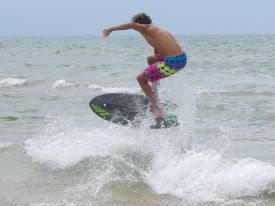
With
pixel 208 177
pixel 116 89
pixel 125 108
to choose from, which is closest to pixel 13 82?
pixel 116 89

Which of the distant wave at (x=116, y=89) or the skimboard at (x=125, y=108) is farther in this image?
the distant wave at (x=116, y=89)

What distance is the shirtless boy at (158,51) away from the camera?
7.12 m

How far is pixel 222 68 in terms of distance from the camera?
82.8ft

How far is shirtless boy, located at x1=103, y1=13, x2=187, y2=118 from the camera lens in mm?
7117

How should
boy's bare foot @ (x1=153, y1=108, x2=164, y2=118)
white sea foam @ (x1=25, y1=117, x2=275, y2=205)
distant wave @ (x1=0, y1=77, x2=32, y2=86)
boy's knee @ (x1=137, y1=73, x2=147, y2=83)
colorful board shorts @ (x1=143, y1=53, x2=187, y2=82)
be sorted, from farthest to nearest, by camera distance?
distant wave @ (x1=0, y1=77, x2=32, y2=86) → boy's bare foot @ (x1=153, y1=108, x2=164, y2=118) → boy's knee @ (x1=137, y1=73, x2=147, y2=83) → colorful board shorts @ (x1=143, y1=53, x2=187, y2=82) → white sea foam @ (x1=25, y1=117, x2=275, y2=205)

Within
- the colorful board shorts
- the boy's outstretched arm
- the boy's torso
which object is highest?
the boy's outstretched arm

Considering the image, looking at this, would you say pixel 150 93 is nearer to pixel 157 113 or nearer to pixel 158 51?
pixel 157 113

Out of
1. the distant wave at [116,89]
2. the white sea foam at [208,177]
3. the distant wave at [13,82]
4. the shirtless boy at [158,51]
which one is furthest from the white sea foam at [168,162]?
the distant wave at [13,82]

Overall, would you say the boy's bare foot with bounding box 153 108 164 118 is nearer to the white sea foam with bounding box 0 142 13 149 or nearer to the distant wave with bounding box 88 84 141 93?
the white sea foam with bounding box 0 142 13 149

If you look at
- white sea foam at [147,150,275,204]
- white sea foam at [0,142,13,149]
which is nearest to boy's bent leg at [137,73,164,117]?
white sea foam at [147,150,275,204]

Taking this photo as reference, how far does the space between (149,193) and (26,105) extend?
859cm

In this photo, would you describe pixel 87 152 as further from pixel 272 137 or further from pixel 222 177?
pixel 272 137

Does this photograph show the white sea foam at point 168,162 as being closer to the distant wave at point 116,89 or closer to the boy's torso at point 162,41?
the boy's torso at point 162,41

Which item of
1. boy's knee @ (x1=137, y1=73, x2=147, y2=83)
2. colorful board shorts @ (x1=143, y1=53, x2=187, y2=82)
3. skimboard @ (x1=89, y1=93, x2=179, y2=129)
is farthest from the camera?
skimboard @ (x1=89, y1=93, x2=179, y2=129)
